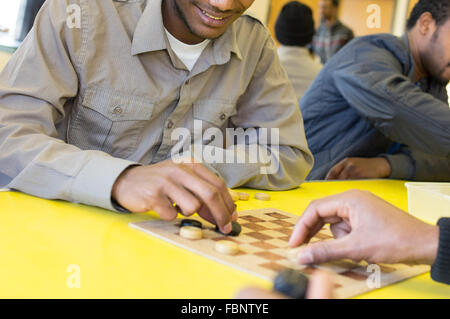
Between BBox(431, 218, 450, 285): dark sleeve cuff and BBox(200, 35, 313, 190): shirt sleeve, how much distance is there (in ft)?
2.02

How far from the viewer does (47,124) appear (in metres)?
1.12

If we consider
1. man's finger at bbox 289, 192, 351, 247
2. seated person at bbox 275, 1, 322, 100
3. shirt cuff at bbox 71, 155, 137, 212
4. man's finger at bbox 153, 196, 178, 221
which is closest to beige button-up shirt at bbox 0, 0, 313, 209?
shirt cuff at bbox 71, 155, 137, 212

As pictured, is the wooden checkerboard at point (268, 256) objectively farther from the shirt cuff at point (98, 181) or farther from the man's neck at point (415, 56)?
the man's neck at point (415, 56)

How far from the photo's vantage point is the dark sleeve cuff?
0.72 meters

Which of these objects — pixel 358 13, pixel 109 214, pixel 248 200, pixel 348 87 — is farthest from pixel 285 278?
pixel 358 13

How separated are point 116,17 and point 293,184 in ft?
2.06

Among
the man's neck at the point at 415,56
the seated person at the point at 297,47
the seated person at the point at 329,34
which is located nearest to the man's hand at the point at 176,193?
the man's neck at the point at 415,56

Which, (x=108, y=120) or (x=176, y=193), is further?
(x=108, y=120)

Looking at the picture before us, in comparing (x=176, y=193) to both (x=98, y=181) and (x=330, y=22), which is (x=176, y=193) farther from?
(x=330, y=22)

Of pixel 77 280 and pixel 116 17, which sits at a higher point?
pixel 116 17

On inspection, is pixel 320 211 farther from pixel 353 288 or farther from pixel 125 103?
pixel 125 103

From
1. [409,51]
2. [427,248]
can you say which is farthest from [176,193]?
[409,51]

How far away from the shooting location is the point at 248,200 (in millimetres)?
1186

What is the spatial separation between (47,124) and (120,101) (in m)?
0.20
